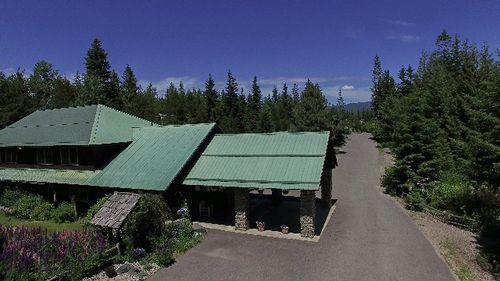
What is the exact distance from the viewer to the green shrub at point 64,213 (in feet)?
87.8

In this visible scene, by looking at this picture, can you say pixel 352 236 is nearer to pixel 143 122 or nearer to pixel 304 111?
pixel 143 122

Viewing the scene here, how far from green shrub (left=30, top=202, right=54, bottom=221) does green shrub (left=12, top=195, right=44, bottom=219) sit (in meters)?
0.64

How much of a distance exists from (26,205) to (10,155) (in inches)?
293

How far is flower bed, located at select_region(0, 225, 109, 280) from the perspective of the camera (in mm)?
15867

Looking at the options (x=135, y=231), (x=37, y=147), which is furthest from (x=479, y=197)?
(x=37, y=147)

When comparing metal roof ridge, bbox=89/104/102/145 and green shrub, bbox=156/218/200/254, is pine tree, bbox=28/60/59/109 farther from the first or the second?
green shrub, bbox=156/218/200/254

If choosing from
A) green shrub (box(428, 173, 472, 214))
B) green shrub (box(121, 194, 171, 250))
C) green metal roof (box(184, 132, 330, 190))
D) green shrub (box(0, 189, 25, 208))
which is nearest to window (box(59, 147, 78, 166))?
green shrub (box(0, 189, 25, 208))

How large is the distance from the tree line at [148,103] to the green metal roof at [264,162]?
96.6 feet

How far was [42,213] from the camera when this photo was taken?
27.6m

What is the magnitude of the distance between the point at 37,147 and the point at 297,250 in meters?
23.9

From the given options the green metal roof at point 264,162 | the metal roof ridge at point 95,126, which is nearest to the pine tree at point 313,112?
the green metal roof at point 264,162

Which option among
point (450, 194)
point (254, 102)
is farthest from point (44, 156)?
point (254, 102)

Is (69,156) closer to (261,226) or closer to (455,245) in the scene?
(261,226)

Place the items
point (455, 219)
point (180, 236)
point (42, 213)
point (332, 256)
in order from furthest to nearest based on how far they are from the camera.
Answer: point (42, 213) → point (455, 219) → point (180, 236) → point (332, 256)
